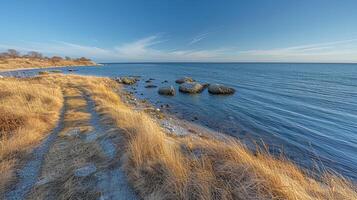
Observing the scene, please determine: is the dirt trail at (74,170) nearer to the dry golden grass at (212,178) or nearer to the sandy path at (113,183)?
the sandy path at (113,183)

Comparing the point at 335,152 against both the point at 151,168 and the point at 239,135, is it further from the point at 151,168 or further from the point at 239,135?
the point at 151,168

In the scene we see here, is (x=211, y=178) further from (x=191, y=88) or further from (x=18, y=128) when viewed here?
(x=191, y=88)

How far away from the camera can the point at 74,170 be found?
4.17m

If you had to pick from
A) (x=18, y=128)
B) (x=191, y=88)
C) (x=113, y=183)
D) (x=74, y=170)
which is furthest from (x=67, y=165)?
(x=191, y=88)

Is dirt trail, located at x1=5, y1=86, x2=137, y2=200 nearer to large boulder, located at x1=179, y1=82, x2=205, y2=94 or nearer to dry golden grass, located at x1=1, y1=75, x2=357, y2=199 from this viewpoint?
dry golden grass, located at x1=1, y1=75, x2=357, y2=199

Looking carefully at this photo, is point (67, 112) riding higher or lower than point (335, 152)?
higher

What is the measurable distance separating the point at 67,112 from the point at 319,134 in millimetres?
16495

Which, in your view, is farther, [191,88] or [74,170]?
[191,88]

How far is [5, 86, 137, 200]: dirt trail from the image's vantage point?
11.4 feet

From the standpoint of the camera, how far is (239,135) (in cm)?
1198

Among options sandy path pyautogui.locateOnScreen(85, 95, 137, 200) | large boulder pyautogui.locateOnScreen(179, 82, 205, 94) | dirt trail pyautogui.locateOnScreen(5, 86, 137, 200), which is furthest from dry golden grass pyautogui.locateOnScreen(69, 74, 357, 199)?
large boulder pyautogui.locateOnScreen(179, 82, 205, 94)

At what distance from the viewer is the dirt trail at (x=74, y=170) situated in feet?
11.4

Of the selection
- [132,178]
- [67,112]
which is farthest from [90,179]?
[67,112]

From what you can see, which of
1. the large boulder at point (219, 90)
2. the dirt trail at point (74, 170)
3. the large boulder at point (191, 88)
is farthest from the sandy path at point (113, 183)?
the large boulder at point (219, 90)
